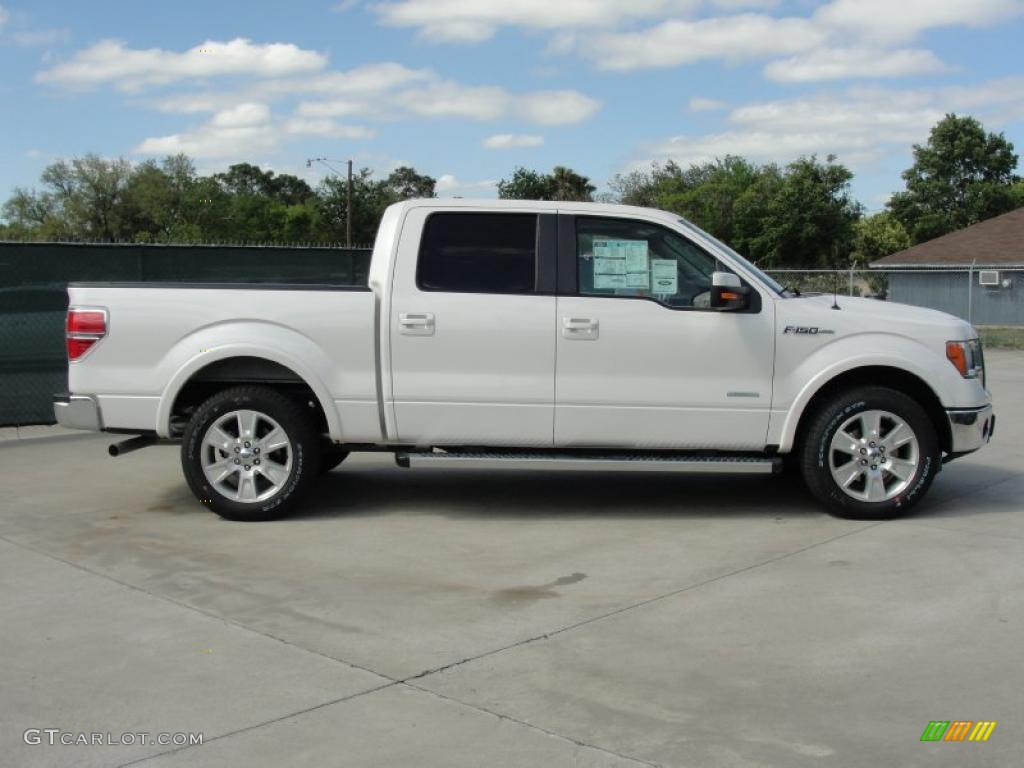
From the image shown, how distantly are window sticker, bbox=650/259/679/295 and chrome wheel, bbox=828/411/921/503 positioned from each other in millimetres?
1413

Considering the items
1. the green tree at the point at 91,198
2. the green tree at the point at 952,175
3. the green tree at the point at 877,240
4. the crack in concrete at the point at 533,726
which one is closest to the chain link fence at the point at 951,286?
the green tree at the point at 877,240

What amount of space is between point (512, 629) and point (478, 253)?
9.62ft

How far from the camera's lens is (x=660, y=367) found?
715cm

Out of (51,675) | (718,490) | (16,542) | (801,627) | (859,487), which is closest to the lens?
(51,675)

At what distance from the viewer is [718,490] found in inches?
331

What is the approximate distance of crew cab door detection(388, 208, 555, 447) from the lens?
7156mm

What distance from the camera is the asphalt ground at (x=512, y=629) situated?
4035 millimetres

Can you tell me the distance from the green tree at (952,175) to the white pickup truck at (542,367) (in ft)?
181

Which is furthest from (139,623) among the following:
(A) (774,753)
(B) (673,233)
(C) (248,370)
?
(B) (673,233)

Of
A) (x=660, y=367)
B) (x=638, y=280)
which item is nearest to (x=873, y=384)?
(x=660, y=367)

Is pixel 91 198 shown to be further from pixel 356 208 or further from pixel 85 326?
pixel 85 326

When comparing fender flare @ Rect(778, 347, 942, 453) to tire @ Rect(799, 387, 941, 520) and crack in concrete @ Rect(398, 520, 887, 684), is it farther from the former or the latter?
crack in concrete @ Rect(398, 520, 887, 684)

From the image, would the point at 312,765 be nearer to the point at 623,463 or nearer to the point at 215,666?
the point at 215,666

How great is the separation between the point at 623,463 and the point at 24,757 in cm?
415
